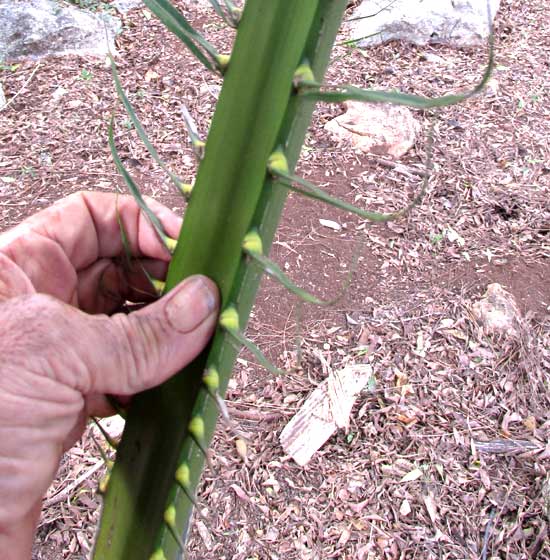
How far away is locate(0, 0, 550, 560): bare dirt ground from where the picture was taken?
50.9 inches

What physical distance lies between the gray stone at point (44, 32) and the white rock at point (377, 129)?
899 millimetres

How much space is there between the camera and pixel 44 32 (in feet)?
7.73

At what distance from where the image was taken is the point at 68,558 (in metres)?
1.22

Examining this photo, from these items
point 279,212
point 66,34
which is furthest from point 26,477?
point 66,34

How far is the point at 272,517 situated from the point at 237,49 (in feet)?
3.52

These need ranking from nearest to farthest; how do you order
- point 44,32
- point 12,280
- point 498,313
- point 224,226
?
point 224,226
point 12,280
point 498,313
point 44,32

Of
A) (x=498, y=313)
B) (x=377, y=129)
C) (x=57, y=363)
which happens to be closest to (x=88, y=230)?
(x=57, y=363)

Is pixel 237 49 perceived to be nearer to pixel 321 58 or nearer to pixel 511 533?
pixel 321 58

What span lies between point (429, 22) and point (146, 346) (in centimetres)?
236

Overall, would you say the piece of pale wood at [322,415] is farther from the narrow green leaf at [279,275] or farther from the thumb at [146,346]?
the narrow green leaf at [279,275]

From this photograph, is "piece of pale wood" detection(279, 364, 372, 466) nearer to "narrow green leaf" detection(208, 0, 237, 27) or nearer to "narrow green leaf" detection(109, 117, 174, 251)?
"narrow green leaf" detection(109, 117, 174, 251)

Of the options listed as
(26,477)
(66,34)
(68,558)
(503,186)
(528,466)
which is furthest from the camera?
(66,34)

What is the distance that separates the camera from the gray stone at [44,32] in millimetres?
2322

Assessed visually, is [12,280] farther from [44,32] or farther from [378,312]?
[44,32]
